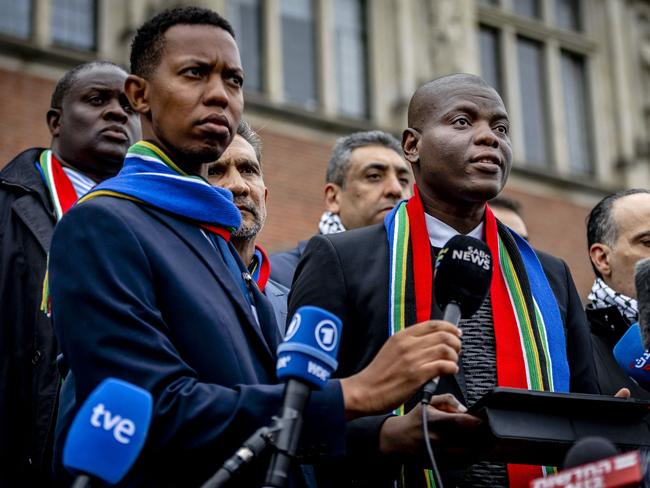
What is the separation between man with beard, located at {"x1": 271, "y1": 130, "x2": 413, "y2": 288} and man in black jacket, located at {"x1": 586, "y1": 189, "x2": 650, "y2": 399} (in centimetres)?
132

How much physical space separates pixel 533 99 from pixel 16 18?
267 inches

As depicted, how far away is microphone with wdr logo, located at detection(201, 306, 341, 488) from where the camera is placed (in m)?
2.69

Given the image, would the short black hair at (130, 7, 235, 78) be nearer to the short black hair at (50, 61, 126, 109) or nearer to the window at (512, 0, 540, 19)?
the short black hair at (50, 61, 126, 109)

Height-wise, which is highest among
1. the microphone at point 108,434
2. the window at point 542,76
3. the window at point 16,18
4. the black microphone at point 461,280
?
the window at point 542,76

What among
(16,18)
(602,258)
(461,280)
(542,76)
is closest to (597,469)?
(461,280)

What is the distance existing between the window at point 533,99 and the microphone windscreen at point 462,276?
12270mm

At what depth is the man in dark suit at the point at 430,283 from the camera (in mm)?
3646

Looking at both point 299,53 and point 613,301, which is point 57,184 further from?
point 299,53

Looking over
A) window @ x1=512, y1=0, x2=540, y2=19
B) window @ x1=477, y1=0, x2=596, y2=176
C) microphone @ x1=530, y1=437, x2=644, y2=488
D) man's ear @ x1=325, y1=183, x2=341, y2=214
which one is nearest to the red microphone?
microphone @ x1=530, y1=437, x2=644, y2=488

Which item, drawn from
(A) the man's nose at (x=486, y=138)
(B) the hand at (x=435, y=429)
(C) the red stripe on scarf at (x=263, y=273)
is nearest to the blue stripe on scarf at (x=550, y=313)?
(A) the man's nose at (x=486, y=138)

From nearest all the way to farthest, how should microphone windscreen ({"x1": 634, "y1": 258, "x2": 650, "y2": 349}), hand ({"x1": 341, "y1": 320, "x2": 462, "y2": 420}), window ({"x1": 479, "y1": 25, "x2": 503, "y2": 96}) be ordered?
hand ({"x1": 341, "y1": 320, "x2": 462, "y2": 420}) < microphone windscreen ({"x1": 634, "y1": 258, "x2": 650, "y2": 349}) < window ({"x1": 479, "y1": 25, "x2": 503, "y2": 96})

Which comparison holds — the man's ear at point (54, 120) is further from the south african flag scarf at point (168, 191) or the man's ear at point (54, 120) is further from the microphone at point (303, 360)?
the microphone at point (303, 360)

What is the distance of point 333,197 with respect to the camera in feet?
21.1

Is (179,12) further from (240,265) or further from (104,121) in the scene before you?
(104,121)
